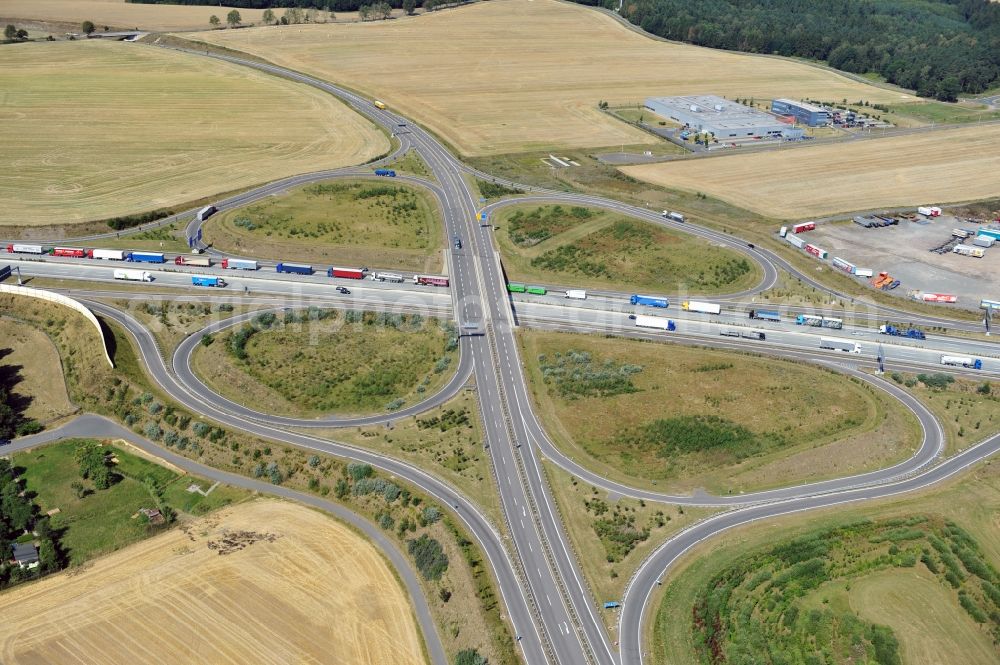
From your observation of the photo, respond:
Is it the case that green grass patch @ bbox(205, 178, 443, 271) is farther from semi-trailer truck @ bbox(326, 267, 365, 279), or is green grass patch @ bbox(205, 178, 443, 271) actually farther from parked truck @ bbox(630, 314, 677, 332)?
parked truck @ bbox(630, 314, 677, 332)

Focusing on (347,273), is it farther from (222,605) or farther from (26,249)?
(222,605)

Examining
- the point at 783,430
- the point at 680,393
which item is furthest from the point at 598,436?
the point at 783,430

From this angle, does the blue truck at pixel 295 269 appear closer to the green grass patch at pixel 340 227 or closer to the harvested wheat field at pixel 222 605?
the green grass patch at pixel 340 227

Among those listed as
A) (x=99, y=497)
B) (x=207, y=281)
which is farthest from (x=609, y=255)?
(x=99, y=497)

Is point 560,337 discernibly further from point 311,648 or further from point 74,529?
point 74,529

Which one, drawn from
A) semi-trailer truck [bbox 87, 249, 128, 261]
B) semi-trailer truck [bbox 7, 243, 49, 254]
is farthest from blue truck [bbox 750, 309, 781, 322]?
semi-trailer truck [bbox 7, 243, 49, 254]
